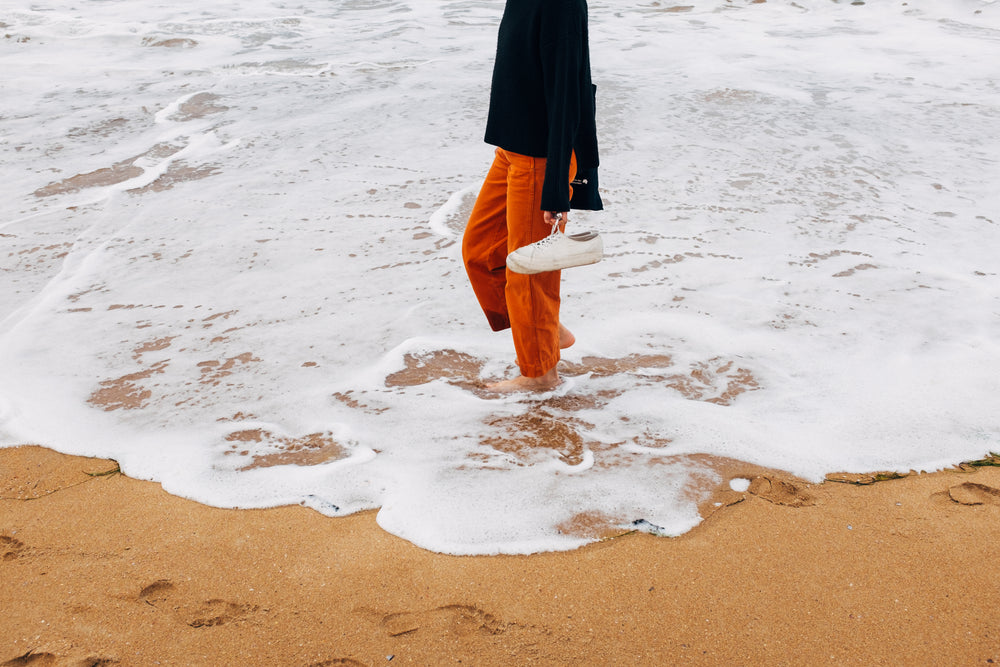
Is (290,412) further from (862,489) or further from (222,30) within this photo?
(222,30)

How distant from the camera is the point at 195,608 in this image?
186 cm

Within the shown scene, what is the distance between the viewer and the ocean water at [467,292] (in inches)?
97.3

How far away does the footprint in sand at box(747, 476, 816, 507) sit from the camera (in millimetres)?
2237

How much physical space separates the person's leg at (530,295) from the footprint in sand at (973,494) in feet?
4.61

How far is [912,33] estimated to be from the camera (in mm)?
9953

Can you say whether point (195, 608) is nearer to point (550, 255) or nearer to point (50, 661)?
→ point (50, 661)

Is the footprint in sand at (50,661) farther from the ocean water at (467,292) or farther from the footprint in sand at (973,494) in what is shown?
the footprint in sand at (973,494)

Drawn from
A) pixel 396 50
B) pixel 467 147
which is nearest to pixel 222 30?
pixel 396 50

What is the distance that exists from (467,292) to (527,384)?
3.48ft

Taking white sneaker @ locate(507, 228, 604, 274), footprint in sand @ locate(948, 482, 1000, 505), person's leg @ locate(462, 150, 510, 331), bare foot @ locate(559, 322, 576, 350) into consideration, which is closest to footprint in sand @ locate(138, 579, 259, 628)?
white sneaker @ locate(507, 228, 604, 274)

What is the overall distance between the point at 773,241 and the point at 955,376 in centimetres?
165

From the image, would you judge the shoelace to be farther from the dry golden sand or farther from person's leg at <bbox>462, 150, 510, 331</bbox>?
the dry golden sand

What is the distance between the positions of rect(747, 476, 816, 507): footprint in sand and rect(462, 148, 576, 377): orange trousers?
0.90 metres

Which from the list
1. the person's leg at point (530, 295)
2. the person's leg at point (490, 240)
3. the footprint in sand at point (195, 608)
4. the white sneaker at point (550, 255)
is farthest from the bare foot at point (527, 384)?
the footprint in sand at point (195, 608)
